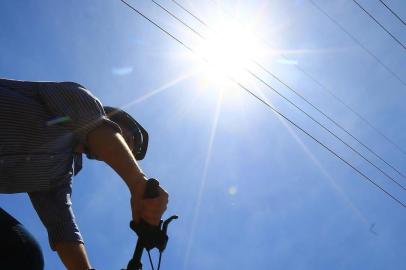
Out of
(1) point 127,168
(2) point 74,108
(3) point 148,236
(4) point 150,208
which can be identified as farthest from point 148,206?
(2) point 74,108

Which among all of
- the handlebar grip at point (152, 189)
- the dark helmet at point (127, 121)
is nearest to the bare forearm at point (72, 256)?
the dark helmet at point (127, 121)

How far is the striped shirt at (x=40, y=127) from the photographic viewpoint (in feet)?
6.31

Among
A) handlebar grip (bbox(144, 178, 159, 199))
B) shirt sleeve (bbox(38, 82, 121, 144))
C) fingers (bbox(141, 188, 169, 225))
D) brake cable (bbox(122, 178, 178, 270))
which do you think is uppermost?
shirt sleeve (bbox(38, 82, 121, 144))

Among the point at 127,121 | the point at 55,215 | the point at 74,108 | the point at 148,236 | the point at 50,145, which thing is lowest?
the point at 148,236

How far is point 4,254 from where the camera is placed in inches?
71.2

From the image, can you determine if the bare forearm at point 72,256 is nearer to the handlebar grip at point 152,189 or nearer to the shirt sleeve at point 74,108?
the shirt sleeve at point 74,108

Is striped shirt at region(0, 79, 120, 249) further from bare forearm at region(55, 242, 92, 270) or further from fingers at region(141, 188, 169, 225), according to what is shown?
fingers at region(141, 188, 169, 225)

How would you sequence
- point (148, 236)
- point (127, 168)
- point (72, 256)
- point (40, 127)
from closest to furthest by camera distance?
point (148, 236), point (127, 168), point (40, 127), point (72, 256)

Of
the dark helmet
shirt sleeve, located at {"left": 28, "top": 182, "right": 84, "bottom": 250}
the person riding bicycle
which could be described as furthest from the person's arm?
shirt sleeve, located at {"left": 28, "top": 182, "right": 84, "bottom": 250}

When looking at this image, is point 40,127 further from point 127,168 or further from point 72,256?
point 72,256

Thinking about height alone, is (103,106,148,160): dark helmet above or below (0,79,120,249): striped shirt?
above

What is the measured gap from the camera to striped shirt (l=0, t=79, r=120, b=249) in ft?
6.31

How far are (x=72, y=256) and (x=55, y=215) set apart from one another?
10.1 inches

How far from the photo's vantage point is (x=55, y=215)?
233 cm
